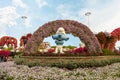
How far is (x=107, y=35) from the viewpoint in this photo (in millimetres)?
25750

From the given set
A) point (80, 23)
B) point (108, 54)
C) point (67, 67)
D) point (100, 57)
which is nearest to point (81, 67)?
point (67, 67)

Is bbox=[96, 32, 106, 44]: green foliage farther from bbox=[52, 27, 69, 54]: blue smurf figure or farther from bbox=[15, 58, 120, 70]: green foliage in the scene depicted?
bbox=[15, 58, 120, 70]: green foliage

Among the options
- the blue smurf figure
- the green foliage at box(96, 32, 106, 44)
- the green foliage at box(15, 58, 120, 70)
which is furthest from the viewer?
the green foliage at box(96, 32, 106, 44)

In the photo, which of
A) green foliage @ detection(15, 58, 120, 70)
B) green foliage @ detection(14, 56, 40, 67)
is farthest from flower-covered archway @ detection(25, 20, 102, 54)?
green foliage @ detection(15, 58, 120, 70)

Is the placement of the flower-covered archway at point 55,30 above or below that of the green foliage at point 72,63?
above

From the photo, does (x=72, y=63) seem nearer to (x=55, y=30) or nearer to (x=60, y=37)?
(x=60, y=37)

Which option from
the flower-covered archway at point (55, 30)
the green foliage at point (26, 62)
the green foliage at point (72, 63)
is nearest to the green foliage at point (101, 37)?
the flower-covered archway at point (55, 30)

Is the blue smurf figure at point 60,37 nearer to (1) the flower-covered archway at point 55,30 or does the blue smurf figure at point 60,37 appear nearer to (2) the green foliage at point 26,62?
(1) the flower-covered archway at point 55,30

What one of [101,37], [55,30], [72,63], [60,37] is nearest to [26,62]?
[72,63]

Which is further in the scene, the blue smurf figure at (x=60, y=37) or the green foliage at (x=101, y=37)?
the green foliage at (x=101, y=37)

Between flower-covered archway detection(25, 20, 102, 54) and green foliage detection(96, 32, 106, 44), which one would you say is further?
green foliage detection(96, 32, 106, 44)

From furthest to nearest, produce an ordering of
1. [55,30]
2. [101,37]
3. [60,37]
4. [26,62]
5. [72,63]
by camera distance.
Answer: [101,37]
[55,30]
[60,37]
[26,62]
[72,63]

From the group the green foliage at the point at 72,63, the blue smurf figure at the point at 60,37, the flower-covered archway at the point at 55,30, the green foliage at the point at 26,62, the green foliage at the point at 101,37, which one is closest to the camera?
the green foliage at the point at 72,63

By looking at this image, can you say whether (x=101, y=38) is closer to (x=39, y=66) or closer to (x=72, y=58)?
(x=72, y=58)
